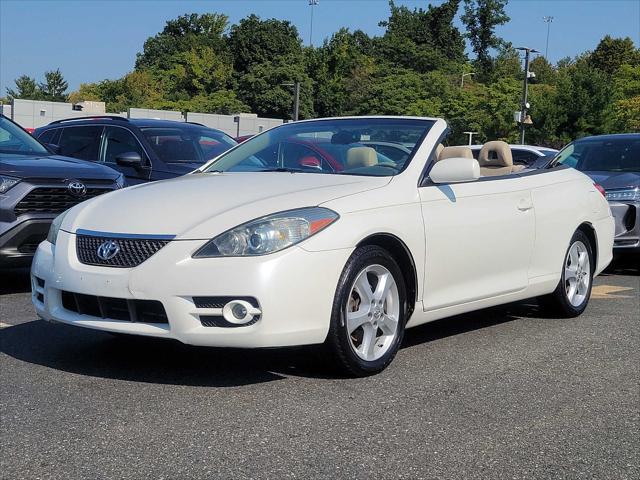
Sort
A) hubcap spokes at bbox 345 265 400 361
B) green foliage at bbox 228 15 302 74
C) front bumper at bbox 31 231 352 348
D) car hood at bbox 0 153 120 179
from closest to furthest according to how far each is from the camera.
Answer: front bumper at bbox 31 231 352 348
hubcap spokes at bbox 345 265 400 361
car hood at bbox 0 153 120 179
green foliage at bbox 228 15 302 74

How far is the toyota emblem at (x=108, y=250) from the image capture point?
438 centimetres

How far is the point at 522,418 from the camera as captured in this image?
4.02m

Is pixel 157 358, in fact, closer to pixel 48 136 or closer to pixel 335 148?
pixel 335 148

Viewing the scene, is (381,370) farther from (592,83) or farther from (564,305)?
(592,83)

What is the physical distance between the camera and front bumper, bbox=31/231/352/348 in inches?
162

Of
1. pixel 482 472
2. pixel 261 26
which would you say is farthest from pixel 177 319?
pixel 261 26

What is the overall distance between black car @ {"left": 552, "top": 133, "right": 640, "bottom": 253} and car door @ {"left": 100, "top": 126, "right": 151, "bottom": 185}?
4640 millimetres

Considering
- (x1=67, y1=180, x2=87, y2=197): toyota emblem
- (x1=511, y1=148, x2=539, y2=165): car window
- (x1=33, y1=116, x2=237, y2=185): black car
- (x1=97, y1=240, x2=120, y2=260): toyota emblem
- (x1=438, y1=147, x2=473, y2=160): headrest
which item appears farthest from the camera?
(x1=511, y1=148, x2=539, y2=165): car window

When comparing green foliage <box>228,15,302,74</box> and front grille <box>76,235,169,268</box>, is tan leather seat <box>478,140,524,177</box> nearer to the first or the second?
front grille <box>76,235,169,268</box>

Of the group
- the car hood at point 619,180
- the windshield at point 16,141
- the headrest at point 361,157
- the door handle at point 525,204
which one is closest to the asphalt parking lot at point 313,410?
the door handle at point 525,204

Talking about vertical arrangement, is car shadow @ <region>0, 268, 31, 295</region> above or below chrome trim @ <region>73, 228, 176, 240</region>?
below

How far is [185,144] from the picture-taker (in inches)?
397

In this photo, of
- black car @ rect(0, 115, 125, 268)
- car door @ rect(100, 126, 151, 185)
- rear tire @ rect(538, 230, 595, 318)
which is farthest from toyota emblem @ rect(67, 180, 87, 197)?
rear tire @ rect(538, 230, 595, 318)

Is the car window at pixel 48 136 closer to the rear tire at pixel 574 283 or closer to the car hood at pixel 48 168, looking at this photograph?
the car hood at pixel 48 168
